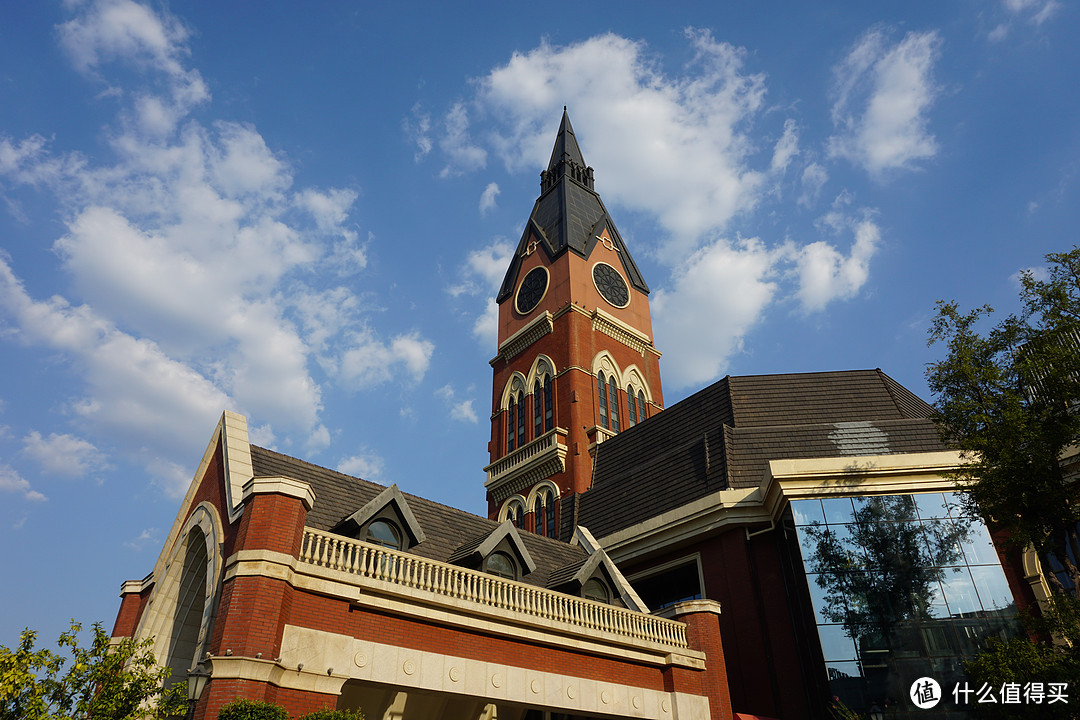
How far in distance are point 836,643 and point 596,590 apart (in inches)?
258

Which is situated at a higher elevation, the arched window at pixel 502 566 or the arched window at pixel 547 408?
the arched window at pixel 547 408

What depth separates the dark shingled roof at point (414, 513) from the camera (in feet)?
60.9

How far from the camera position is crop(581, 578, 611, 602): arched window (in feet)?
Result: 66.2

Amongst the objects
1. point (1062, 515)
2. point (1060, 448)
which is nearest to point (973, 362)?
point (1060, 448)

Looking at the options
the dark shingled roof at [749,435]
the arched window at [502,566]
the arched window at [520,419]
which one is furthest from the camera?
the arched window at [520,419]

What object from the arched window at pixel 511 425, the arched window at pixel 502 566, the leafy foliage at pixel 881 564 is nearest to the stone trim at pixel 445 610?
the arched window at pixel 502 566

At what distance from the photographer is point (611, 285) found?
42875 millimetres

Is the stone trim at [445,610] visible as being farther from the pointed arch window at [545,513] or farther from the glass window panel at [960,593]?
the pointed arch window at [545,513]

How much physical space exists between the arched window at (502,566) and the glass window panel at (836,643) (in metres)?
8.62

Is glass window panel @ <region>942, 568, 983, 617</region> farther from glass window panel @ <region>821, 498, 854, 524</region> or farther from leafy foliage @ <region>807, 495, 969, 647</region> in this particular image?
glass window panel @ <region>821, 498, 854, 524</region>

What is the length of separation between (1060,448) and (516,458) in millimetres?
25314

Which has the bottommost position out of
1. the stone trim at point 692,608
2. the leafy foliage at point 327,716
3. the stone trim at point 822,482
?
the leafy foliage at point 327,716

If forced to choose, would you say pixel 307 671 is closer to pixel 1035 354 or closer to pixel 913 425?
pixel 1035 354

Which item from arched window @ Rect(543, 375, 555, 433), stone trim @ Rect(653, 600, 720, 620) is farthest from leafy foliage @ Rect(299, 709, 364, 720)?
arched window @ Rect(543, 375, 555, 433)
